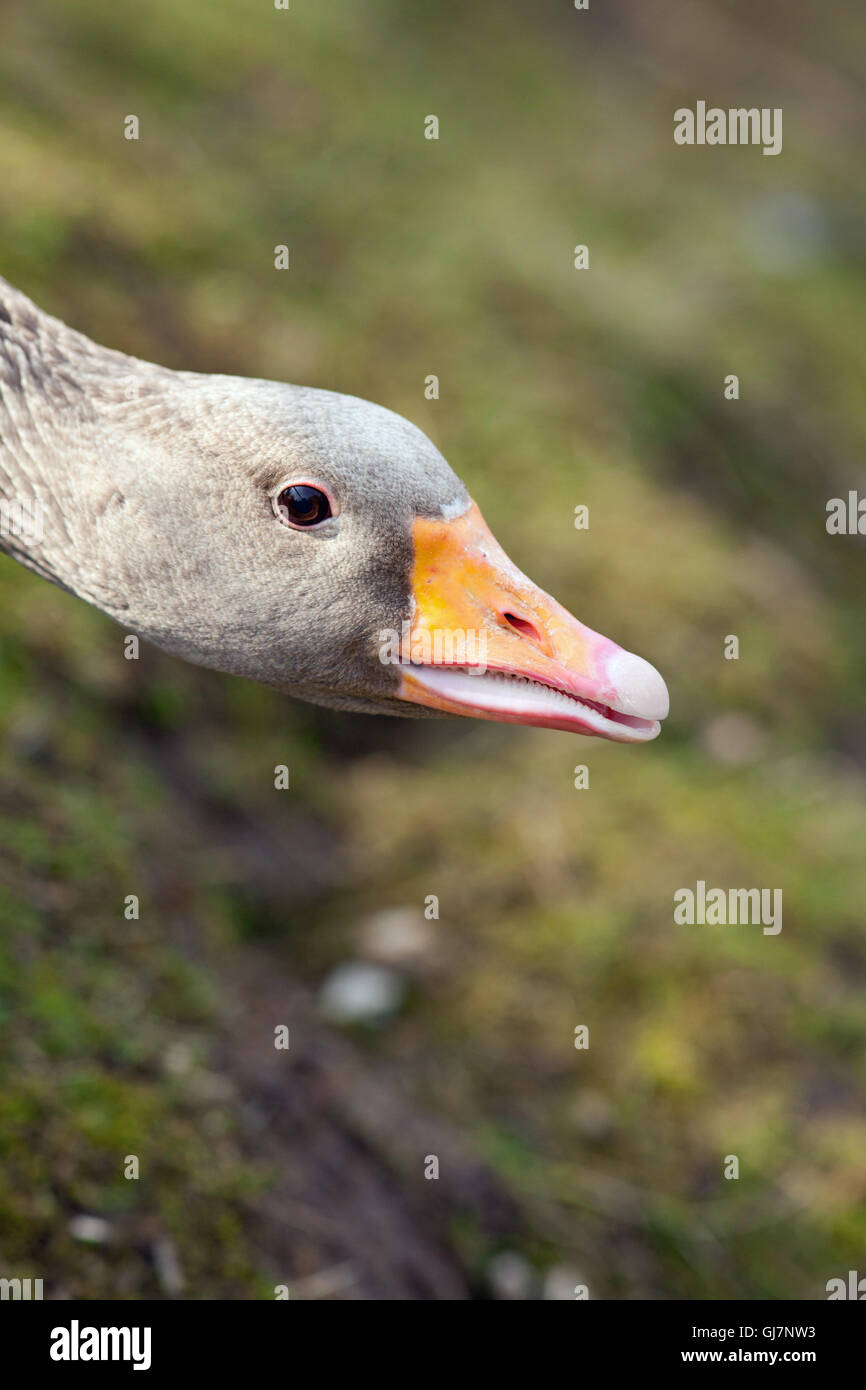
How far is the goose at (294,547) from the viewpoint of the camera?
101 inches

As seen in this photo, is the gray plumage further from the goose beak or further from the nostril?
the nostril

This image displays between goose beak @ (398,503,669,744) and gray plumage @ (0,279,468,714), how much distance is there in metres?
0.05

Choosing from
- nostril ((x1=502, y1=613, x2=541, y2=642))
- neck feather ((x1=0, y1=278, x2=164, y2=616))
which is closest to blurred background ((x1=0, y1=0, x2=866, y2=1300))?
neck feather ((x1=0, y1=278, x2=164, y2=616))

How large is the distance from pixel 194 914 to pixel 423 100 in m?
7.62

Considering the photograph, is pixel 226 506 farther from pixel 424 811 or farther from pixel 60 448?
pixel 424 811

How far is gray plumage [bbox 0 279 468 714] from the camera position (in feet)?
8.41

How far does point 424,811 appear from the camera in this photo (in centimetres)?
496

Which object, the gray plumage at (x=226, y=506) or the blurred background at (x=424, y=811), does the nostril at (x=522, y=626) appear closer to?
the gray plumage at (x=226, y=506)

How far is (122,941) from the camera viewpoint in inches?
139

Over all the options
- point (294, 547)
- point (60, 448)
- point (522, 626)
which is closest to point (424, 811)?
point (522, 626)

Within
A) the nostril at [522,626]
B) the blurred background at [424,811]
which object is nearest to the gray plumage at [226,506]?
the nostril at [522,626]

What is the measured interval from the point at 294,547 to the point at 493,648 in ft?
1.63

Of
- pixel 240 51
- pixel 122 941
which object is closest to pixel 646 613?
pixel 122 941
